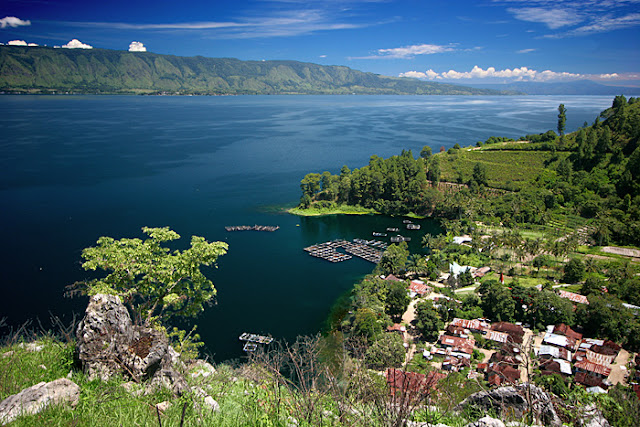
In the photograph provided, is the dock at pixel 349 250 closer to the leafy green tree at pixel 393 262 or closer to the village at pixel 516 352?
the leafy green tree at pixel 393 262

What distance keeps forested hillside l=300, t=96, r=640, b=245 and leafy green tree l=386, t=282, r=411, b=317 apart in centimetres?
1847

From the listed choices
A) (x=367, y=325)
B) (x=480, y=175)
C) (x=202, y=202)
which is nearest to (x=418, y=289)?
(x=367, y=325)

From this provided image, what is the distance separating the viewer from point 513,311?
19.3 m

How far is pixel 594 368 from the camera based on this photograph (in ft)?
48.1

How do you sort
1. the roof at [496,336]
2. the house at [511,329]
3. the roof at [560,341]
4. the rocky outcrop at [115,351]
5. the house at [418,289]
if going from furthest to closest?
the house at [418,289] → the house at [511,329] → the roof at [496,336] → the roof at [560,341] → the rocky outcrop at [115,351]

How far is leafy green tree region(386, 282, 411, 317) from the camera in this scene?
65.3 ft

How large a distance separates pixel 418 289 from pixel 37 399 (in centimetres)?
2078

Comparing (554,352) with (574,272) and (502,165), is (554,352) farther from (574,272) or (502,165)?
(502,165)

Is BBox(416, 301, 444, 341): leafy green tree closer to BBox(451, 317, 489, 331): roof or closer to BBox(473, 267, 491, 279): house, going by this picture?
BBox(451, 317, 489, 331): roof

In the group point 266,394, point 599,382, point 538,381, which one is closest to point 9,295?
point 266,394

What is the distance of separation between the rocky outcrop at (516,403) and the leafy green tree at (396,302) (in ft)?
47.7

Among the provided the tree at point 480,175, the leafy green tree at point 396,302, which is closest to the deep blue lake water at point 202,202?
the leafy green tree at point 396,302

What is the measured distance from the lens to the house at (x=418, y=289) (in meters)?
22.5

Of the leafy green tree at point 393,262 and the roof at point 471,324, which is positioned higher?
the leafy green tree at point 393,262
